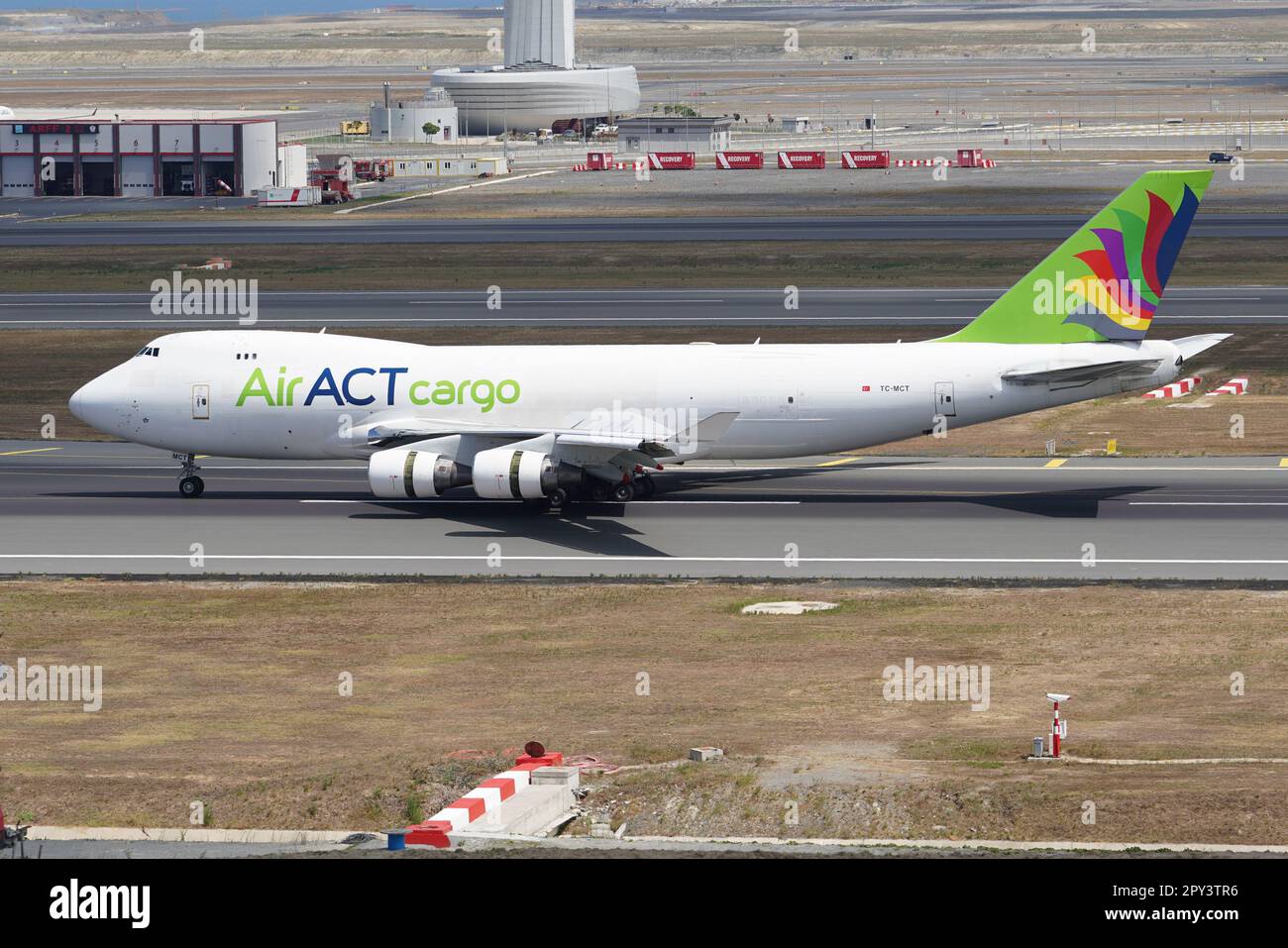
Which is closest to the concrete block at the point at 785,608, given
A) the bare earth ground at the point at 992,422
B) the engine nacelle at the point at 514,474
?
the engine nacelle at the point at 514,474

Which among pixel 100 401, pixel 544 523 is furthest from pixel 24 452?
pixel 544 523

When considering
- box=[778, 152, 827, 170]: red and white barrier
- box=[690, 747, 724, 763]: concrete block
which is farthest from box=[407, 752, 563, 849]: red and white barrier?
box=[778, 152, 827, 170]: red and white barrier

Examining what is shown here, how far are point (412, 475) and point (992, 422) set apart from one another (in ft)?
76.3

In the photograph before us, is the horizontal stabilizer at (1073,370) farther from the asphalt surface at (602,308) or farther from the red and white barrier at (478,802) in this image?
the asphalt surface at (602,308)

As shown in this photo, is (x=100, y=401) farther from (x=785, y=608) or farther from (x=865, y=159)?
(x=865, y=159)

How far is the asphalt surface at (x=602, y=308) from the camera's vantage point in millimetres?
88000

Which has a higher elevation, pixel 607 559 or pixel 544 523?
pixel 544 523

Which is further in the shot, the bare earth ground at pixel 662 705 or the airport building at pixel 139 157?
the airport building at pixel 139 157

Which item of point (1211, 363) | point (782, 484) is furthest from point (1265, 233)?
point (782, 484)

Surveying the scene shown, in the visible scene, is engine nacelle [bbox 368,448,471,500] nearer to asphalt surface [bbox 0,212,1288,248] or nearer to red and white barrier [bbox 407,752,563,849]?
red and white barrier [bbox 407,752,563,849]

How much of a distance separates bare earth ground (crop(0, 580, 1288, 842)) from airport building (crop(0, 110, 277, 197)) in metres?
118

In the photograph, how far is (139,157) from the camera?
158 meters

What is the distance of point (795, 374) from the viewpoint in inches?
1981

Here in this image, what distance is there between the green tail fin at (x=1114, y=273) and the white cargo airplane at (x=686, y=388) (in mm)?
40
